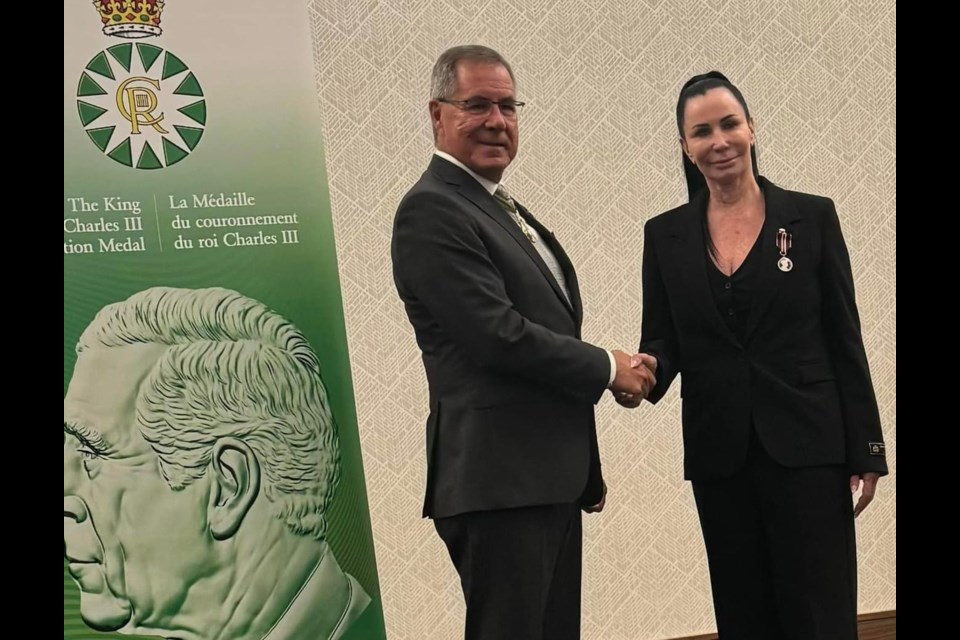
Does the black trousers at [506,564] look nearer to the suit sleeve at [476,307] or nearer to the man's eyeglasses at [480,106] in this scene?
the suit sleeve at [476,307]

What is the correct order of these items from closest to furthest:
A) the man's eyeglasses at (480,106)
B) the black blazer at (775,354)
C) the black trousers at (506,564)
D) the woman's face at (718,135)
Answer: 1. the black trousers at (506,564)
2. the man's eyeglasses at (480,106)
3. the black blazer at (775,354)
4. the woman's face at (718,135)

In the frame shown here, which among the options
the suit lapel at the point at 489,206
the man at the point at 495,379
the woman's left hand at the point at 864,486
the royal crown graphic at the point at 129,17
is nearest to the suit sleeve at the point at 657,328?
the man at the point at 495,379

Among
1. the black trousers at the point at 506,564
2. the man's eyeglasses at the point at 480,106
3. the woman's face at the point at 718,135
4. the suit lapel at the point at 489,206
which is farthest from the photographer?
the woman's face at the point at 718,135

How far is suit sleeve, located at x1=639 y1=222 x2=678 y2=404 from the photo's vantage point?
10.9ft

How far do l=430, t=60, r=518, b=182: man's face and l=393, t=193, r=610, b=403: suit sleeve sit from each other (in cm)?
16

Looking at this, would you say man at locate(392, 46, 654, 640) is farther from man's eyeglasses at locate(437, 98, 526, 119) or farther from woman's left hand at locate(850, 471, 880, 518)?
woman's left hand at locate(850, 471, 880, 518)

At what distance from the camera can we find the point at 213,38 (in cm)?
315

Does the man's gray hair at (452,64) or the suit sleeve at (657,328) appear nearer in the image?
the man's gray hair at (452,64)

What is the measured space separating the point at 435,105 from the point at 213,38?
596 mm

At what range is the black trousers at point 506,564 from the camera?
2832 mm

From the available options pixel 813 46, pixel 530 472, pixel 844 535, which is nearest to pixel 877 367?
pixel 844 535

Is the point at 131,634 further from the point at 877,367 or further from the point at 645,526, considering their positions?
the point at 877,367

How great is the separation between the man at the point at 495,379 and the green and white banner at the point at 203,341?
330mm

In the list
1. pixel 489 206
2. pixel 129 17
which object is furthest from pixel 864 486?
pixel 129 17
